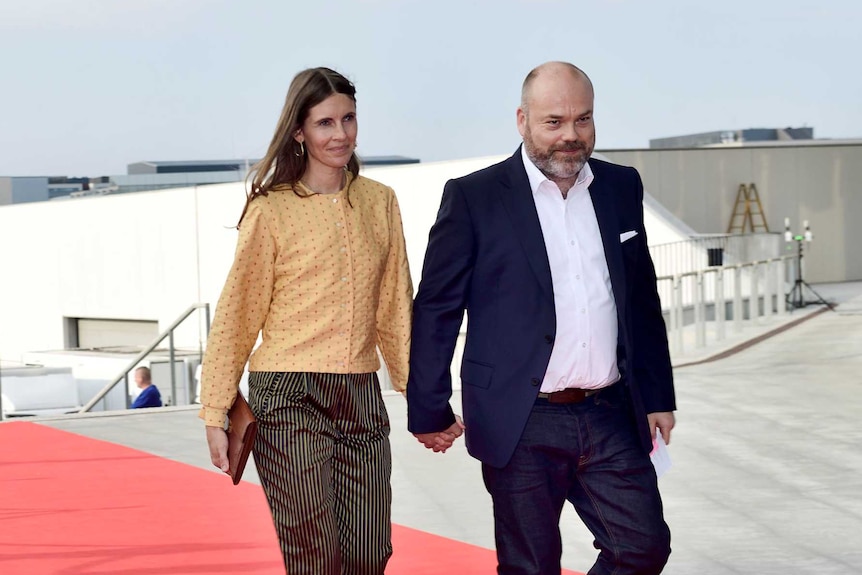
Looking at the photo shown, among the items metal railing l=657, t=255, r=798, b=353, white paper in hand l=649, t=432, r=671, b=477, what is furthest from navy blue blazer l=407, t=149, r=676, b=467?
metal railing l=657, t=255, r=798, b=353

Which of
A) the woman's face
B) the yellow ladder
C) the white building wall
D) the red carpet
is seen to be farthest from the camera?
the white building wall

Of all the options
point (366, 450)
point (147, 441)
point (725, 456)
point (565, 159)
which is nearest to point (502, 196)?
point (565, 159)

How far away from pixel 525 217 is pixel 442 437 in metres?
0.59

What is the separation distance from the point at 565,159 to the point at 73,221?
121 feet

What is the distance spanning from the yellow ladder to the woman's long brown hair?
23747mm

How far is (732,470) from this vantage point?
738 cm

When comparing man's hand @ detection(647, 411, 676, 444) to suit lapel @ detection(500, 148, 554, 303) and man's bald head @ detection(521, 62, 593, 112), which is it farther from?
man's bald head @ detection(521, 62, 593, 112)

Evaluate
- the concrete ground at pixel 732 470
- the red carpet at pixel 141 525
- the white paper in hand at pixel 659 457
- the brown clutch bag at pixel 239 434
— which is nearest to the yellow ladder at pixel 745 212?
the concrete ground at pixel 732 470

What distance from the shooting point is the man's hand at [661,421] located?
3461 mm

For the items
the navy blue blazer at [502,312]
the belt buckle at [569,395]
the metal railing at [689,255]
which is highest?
the navy blue blazer at [502,312]

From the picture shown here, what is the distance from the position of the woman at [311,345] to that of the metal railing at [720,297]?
10758 millimetres

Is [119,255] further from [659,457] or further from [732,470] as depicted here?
[659,457]

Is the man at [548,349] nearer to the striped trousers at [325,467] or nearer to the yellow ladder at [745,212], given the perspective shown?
the striped trousers at [325,467]

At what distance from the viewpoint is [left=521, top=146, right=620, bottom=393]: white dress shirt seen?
3307 mm
